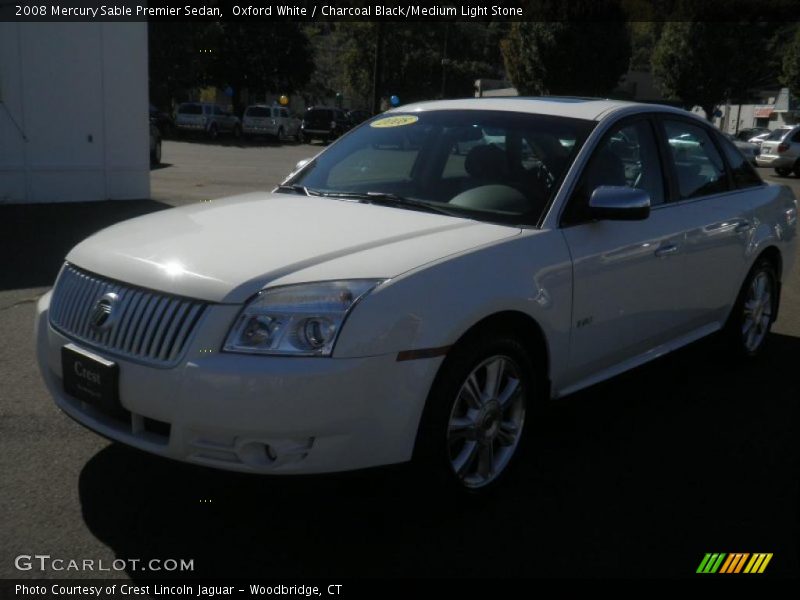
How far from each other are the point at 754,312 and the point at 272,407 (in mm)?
4090

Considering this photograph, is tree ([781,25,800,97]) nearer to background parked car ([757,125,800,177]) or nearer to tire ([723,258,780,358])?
background parked car ([757,125,800,177])

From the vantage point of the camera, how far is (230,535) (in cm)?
342

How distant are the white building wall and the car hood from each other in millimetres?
9365

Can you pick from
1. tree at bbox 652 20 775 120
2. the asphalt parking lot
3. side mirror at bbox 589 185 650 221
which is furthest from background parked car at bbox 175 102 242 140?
side mirror at bbox 589 185 650 221

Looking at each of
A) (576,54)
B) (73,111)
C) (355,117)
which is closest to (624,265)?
(73,111)

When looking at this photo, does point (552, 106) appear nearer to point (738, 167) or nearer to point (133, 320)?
point (738, 167)

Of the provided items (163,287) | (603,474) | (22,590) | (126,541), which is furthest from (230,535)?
(603,474)

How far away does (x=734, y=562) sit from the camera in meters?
3.42

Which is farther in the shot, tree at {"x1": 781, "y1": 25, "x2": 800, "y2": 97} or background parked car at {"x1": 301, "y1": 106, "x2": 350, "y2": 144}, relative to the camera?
tree at {"x1": 781, "y1": 25, "x2": 800, "y2": 97}

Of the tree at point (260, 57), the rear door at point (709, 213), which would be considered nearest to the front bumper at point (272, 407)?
the rear door at point (709, 213)

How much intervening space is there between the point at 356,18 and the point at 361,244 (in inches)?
2327

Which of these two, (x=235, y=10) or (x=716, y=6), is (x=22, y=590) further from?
(x=716, y=6)

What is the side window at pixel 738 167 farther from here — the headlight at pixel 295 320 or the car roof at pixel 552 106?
the headlight at pixel 295 320

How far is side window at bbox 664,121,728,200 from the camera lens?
514cm
